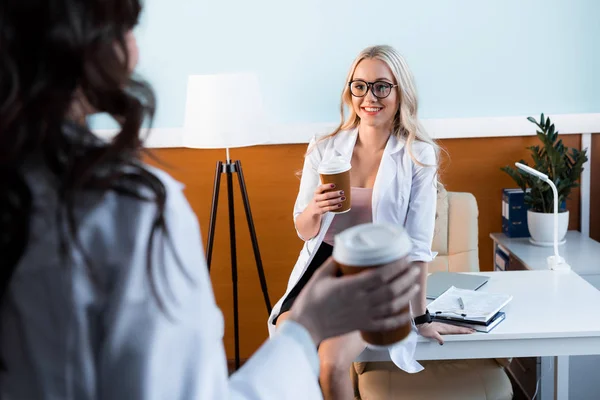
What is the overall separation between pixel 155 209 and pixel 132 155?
Answer: 70 millimetres

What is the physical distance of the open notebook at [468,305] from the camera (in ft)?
6.95

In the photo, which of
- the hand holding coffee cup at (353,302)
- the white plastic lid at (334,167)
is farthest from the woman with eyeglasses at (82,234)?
the white plastic lid at (334,167)

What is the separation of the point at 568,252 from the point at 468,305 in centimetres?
111

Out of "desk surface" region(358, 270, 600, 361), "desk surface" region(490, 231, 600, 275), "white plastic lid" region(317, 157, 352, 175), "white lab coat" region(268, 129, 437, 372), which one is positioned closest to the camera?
"desk surface" region(358, 270, 600, 361)

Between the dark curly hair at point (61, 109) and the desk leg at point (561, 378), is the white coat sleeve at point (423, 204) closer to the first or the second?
the desk leg at point (561, 378)

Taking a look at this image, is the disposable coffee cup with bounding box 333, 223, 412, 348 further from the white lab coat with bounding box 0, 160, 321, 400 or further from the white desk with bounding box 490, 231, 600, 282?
the white desk with bounding box 490, 231, 600, 282

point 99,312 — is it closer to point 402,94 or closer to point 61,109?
point 61,109

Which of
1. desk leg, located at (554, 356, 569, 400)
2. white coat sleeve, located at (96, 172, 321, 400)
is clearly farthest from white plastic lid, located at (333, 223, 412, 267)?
desk leg, located at (554, 356, 569, 400)

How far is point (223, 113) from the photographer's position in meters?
3.03

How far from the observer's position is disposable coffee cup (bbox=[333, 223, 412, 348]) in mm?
993

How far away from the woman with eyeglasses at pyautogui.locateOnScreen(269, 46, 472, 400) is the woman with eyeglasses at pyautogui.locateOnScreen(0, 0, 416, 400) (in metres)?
1.81

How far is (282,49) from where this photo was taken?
11.6 feet

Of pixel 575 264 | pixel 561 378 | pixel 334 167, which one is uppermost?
pixel 334 167

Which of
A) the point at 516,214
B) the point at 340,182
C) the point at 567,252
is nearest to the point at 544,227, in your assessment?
the point at 567,252
